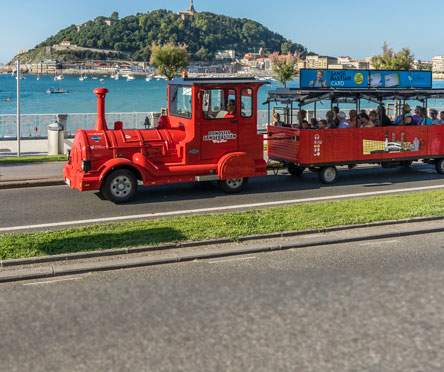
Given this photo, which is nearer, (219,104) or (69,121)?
(219,104)

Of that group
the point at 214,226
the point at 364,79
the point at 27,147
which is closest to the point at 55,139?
the point at 27,147

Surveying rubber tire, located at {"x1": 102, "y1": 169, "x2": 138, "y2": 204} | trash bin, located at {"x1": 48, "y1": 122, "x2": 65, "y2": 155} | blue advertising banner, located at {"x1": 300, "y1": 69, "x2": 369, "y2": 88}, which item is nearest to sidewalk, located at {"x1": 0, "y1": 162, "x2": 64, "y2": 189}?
trash bin, located at {"x1": 48, "y1": 122, "x2": 65, "y2": 155}

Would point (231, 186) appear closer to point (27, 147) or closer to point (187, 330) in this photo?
point (187, 330)

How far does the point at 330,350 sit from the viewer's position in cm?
616

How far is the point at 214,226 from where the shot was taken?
11.0 metres

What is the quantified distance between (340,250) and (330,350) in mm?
4002

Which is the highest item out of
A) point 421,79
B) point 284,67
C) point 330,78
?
point 284,67

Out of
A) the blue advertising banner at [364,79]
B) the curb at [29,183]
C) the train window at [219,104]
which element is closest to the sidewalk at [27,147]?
the curb at [29,183]

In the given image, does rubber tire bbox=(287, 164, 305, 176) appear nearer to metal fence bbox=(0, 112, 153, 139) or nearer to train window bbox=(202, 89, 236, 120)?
train window bbox=(202, 89, 236, 120)

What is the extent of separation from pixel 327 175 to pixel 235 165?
10.2 ft

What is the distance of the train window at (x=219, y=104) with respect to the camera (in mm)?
14516

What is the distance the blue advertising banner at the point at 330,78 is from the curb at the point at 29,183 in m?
7.17

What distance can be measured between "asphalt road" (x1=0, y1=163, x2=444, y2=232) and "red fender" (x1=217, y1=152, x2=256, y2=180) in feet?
1.71

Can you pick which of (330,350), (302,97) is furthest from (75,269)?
(302,97)
